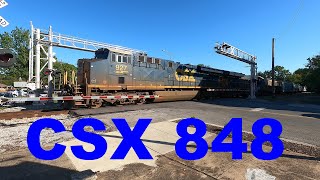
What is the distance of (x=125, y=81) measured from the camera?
1681 centimetres

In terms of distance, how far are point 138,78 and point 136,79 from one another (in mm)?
215

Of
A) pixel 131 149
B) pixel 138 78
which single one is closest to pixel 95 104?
pixel 138 78

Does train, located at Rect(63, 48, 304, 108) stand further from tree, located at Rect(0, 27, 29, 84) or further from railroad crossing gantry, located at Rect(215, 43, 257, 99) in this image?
tree, located at Rect(0, 27, 29, 84)

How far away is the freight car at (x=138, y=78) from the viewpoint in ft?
49.1

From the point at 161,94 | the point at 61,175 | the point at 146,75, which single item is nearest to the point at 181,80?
the point at 161,94

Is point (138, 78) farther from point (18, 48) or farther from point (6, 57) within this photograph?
point (18, 48)

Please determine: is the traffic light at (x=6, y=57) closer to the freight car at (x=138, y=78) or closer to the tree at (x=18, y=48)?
the freight car at (x=138, y=78)

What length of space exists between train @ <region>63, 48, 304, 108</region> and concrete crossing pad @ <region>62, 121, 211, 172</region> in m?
7.05

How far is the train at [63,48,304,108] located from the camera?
1492cm

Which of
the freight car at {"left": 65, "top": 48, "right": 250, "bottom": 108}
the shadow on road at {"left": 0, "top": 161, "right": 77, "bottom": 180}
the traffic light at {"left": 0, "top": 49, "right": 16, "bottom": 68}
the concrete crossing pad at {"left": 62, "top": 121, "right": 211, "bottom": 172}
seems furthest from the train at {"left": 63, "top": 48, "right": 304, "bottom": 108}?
the traffic light at {"left": 0, "top": 49, "right": 16, "bottom": 68}

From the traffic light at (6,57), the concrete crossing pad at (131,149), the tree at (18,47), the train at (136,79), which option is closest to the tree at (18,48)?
the tree at (18,47)

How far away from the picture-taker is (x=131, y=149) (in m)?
6.23

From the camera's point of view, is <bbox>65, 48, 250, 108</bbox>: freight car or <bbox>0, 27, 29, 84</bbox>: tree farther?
<bbox>0, 27, 29, 84</bbox>: tree

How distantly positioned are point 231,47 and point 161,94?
12987mm
